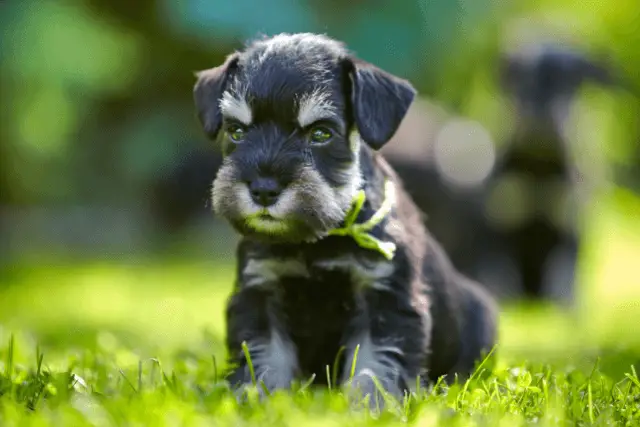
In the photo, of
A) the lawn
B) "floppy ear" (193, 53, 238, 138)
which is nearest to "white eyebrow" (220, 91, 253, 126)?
"floppy ear" (193, 53, 238, 138)

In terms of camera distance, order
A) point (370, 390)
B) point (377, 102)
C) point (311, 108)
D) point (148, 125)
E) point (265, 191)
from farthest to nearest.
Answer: point (148, 125) < point (377, 102) < point (311, 108) < point (370, 390) < point (265, 191)

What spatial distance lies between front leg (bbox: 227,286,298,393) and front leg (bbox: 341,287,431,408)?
245 mm

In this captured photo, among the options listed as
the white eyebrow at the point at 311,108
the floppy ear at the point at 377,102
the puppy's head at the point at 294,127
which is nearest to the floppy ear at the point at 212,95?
the puppy's head at the point at 294,127

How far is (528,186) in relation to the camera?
8547 mm

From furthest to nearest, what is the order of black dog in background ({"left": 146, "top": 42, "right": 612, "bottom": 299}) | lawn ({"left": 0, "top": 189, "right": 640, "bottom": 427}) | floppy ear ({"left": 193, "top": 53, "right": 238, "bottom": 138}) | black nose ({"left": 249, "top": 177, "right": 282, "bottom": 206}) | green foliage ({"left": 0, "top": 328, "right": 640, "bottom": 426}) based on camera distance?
black dog in background ({"left": 146, "top": 42, "right": 612, "bottom": 299})
floppy ear ({"left": 193, "top": 53, "right": 238, "bottom": 138})
black nose ({"left": 249, "top": 177, "right": 282, "bottom": 206})
lawn ({"left": 0, "top": 189, "right": 640, "bottom": 427})
green foliage ({"left": 0, "top": 328, "right": 640, "bottom": 426})

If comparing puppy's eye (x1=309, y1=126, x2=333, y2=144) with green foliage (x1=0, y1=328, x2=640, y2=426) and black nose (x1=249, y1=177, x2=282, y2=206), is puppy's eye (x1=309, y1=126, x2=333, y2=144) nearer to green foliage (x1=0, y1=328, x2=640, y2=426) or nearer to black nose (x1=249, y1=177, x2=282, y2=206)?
black nose (x1=249, y1=177, x2=282, y2=206)

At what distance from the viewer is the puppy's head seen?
340cm

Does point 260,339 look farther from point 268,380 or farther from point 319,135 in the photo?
point 319,135

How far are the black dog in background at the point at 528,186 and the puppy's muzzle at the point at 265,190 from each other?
16.0ft

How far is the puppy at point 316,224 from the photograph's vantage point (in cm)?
346

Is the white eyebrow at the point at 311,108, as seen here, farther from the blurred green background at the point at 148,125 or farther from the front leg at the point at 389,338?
the blurred green background at the point at 148,125

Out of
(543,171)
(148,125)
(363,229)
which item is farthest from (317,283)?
(148,125)

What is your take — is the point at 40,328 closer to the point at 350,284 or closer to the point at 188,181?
the point at 350,284

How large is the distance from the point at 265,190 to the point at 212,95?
72cm
